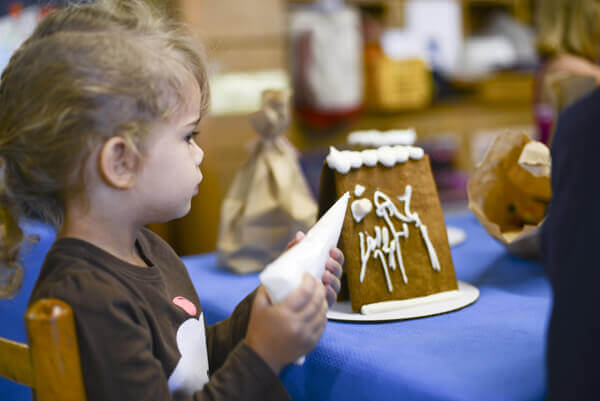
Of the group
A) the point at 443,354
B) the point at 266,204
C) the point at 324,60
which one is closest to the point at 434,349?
the point at 443,354

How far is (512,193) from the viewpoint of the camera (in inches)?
47.7

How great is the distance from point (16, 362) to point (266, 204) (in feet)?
2.24

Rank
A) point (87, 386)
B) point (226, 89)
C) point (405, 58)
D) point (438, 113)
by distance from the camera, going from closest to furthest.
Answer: point (87, 386)
point (226, 89)
point (405, 58)
point (438, 113)

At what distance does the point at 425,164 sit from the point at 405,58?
124 inches

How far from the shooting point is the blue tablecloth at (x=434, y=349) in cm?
68

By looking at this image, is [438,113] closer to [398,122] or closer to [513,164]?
[398,122]

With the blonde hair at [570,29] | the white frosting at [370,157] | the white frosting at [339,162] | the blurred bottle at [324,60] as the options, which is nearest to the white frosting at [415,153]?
the white frosting at [370,157]

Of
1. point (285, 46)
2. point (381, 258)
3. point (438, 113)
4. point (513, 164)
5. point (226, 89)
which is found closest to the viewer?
point (381, 258)

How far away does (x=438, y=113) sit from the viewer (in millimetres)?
4379

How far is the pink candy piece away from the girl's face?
0.41 feet

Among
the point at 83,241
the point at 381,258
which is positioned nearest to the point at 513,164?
the point at 381,258

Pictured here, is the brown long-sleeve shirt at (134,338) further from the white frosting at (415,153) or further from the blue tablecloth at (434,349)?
the white frosting at (415,153)

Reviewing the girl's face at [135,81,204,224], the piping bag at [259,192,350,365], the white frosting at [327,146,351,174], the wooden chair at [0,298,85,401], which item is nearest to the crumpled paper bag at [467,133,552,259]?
the white frosting at [327,146,351,174]

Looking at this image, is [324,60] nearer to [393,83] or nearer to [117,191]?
[393,83]
